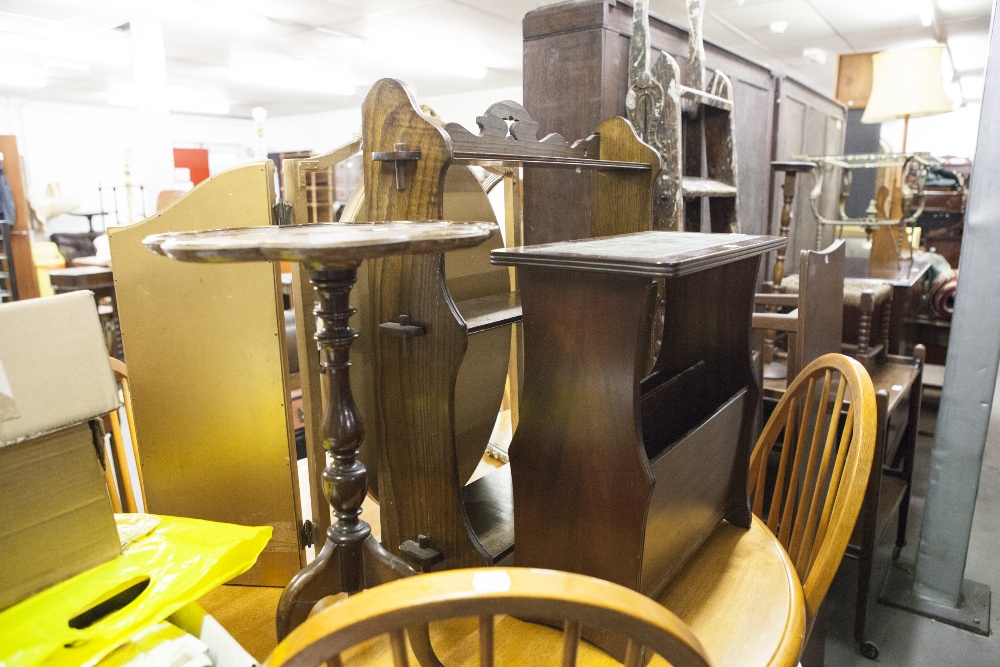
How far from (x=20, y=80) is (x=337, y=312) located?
11140mm

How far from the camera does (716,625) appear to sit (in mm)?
1090

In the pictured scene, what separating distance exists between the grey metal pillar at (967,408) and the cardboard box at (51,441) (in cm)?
224

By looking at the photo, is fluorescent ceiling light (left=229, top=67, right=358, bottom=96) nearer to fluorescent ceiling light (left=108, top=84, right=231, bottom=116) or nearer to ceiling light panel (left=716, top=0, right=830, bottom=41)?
fluorescent ceiling light (left=108, top=84, right=231, bottom=116)

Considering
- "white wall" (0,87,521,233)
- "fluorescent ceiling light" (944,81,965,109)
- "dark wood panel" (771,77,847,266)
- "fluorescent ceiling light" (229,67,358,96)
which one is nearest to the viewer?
"dark wood panel" (771,77,847,266)

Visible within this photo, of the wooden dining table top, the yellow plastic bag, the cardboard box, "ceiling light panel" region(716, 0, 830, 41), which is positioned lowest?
the wooden dining table top

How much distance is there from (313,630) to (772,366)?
273 cm

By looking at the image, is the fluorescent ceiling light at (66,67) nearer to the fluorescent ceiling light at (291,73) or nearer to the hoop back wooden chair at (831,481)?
the fluorescent ceiling light at (291,73)

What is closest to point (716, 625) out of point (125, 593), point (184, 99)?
point (125, 593)

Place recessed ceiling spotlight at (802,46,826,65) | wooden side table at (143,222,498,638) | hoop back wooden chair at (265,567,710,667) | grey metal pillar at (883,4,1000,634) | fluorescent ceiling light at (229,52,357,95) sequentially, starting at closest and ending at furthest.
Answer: hoop back wooden chair at (265,567,710,667) → wooden side table at (143,222,498,638) → grey metal pillar at (883,4,1000,634) → recessed ceiling spotlight at (802,46,826,65) → fluorescent ceiling light at (229,52,357,95)

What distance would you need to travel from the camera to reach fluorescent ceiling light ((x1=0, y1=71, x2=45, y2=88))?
9000mm

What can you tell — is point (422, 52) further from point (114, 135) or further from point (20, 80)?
point (114, 135)

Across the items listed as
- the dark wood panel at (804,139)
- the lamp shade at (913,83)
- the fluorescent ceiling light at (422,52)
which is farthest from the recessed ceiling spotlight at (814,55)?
the lamp shade at (913,83)

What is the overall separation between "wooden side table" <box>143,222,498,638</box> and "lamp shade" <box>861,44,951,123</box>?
3491mm

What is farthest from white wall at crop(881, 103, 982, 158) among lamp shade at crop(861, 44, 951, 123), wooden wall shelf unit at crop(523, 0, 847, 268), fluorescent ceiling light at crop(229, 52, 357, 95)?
wooden wall shelf unit at crop(523, 0, 847, 268)
